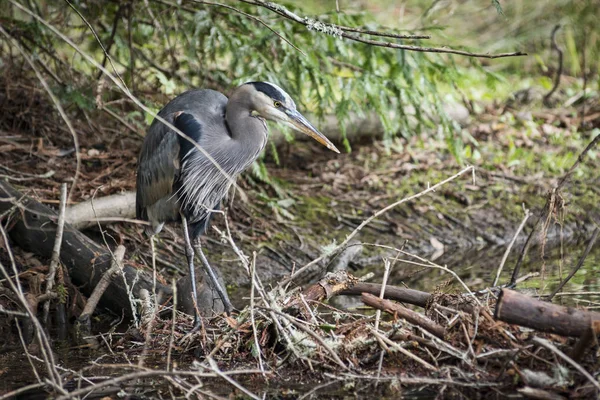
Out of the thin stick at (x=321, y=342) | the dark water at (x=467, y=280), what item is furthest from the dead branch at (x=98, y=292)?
the thin stick at (x=321, y=342)

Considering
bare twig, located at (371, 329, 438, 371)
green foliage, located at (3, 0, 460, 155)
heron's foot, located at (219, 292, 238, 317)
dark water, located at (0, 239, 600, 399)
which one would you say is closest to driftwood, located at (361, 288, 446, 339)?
bare twig, located at (371, 329, 438, 371)

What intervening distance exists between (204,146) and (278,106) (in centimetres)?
55

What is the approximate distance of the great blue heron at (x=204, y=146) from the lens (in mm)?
5129

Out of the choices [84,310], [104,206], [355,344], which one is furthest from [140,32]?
[355,344]

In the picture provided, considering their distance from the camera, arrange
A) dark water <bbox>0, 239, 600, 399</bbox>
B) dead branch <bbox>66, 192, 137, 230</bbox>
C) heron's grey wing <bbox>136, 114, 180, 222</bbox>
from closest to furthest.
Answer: dark water <bbox>0, 239, 600, 399</bbox>
heron's grey wing <bbox>136, 114, 180, 222</bbox>
dead branch <bbox>66, 192, 137, 230</bbox>

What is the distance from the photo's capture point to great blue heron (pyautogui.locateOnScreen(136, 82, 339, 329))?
16.8 ft

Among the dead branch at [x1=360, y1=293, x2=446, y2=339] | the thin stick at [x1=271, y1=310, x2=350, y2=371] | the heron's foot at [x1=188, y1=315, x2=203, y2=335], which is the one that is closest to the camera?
the thin stick at [x1=271, y1=310, x2=350, y2=371]

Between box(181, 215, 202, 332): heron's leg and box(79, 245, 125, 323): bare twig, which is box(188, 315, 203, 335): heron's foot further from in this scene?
box(79, 245, 125, 323): bare twig

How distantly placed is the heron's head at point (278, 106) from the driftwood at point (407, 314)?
1.30 meters

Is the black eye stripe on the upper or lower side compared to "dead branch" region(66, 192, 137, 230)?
upper

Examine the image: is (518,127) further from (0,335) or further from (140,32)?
(0,335)

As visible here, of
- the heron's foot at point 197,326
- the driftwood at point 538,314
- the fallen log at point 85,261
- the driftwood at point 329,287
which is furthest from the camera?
the fallen log at point 85,261

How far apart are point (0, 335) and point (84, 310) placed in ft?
1.75

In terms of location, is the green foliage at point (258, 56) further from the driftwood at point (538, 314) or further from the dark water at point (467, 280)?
the driftwood at point (538, 314)
